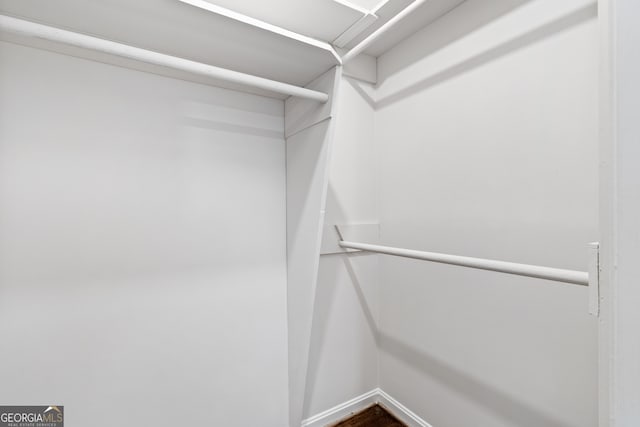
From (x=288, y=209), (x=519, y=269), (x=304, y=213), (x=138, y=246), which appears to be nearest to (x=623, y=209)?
(x=519, y=269)

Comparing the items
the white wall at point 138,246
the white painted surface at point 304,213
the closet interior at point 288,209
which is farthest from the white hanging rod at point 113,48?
the white wall at point 138,246

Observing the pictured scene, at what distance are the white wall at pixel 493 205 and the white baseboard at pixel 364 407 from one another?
0.06 m

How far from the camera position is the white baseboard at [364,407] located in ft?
5.29

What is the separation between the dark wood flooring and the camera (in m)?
1.66

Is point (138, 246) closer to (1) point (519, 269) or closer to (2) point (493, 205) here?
(1) point (519, 269)

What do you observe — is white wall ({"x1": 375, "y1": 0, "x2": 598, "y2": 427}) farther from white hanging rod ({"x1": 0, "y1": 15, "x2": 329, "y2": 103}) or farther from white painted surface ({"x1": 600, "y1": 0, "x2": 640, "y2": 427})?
white hanging rod ({"x1": 0, "y1": 15, "x2": 329, "y2": 103})

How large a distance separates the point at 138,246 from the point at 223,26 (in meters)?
0.92

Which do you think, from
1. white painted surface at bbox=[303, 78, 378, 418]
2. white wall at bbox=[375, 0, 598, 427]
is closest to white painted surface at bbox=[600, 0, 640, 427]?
white wall at bbox=[375, 0, 598, 427]

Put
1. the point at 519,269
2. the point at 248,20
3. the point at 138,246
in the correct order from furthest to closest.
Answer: the point at 138,246 < the point at 248,20 < the point at 519,269

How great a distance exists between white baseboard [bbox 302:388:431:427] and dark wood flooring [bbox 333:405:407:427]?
0.02 meters

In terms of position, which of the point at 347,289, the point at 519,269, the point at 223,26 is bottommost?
the point at 347,289

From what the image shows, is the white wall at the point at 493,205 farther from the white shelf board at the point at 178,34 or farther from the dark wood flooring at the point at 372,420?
the white shelf board at the point at 178,34

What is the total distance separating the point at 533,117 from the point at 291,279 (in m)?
1.28

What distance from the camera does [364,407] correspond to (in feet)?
5.88
